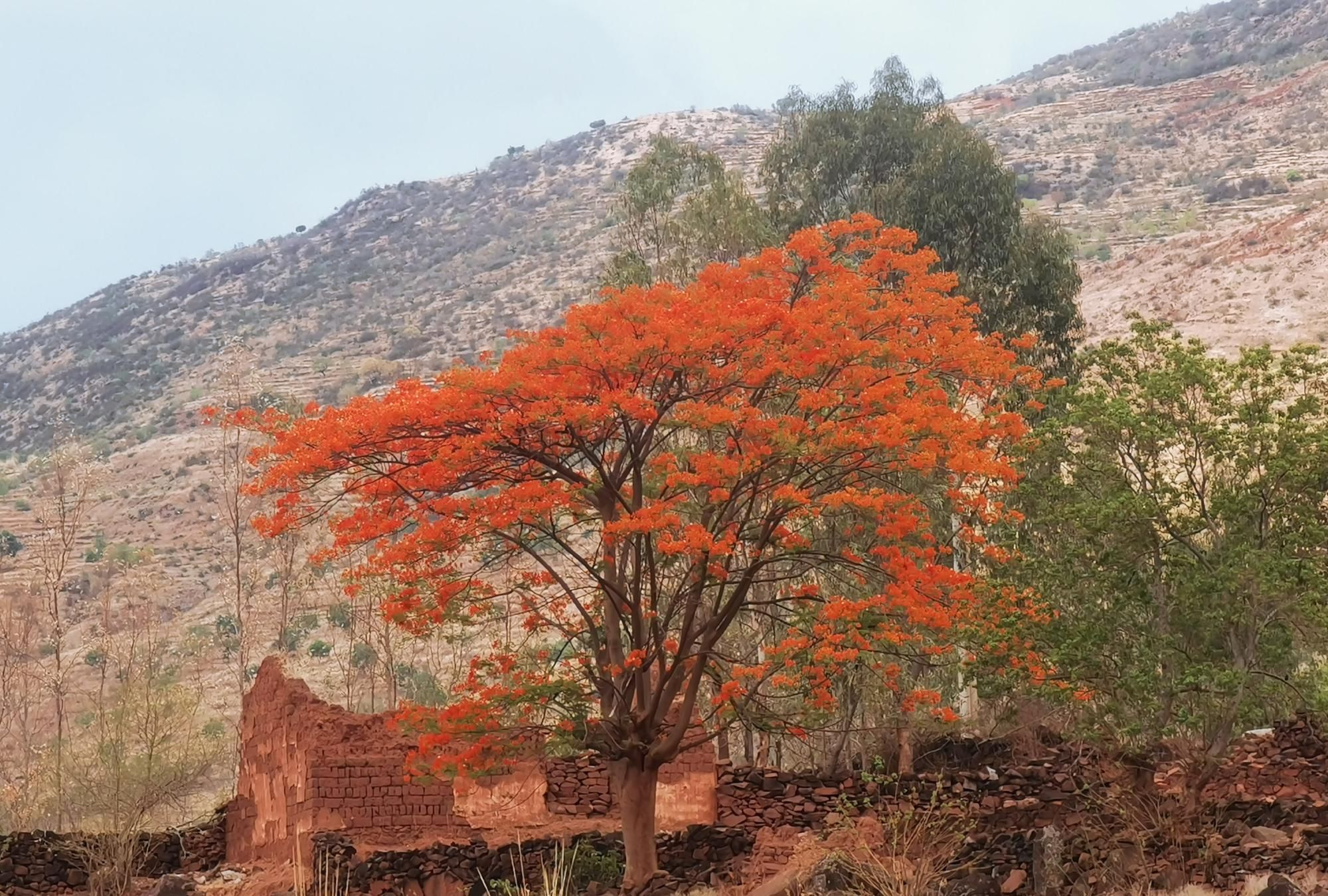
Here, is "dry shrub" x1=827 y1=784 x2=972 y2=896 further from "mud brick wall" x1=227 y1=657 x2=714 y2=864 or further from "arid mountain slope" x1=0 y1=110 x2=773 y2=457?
"arid mountain slope" x1=0 y1=110 x2=773 y2=457

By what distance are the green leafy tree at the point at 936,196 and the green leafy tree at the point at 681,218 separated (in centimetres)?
138

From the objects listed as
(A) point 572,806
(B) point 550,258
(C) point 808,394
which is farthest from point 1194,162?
(C) point 808,394

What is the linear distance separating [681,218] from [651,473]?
12206 mm

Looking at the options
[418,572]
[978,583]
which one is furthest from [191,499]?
[978,583]

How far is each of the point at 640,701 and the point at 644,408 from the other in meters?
3.71

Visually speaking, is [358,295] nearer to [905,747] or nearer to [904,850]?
[905,747]

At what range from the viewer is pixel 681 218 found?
29938 millimetres

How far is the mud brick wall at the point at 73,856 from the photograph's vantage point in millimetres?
21469

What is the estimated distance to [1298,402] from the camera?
15.3 metres

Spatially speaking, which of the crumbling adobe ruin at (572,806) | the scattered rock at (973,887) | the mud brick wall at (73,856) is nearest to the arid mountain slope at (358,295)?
the mud brick wall at (73,856)

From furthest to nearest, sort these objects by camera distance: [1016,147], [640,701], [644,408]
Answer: [1016,147]
[640,701]
[644,408]

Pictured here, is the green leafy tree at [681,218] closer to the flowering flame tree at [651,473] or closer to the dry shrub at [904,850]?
the flowering flame tree at [651,473]

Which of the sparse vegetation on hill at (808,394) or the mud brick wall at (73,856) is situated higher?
the sparse vegetation on hill at (808,394)

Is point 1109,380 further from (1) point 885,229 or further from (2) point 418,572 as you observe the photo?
(2) point 418,572
